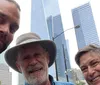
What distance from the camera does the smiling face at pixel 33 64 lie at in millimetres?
2787

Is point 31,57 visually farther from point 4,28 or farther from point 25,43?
point 4,28

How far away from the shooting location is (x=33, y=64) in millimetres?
2762

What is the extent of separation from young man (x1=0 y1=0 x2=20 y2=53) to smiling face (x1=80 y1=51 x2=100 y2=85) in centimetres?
201

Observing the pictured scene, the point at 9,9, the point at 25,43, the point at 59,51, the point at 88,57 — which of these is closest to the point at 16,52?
the point at 25,43

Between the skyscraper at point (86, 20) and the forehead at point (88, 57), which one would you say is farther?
the skyscraper at point (86, 20)

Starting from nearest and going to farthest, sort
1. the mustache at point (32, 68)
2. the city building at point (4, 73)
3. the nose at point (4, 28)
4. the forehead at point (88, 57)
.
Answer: the nose at point (4, 28), the mustache at point (32, 68), the forehead at point (88, 57), the city building at point (4, 73)

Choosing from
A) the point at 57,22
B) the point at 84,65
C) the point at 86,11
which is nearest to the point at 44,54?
the point at 84,65

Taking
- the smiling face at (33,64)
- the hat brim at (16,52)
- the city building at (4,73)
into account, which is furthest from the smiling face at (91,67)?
the city building at (4,73)

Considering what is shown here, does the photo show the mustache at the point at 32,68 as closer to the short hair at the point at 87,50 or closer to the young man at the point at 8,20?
the short hair at the point at 87,50

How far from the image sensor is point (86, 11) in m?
187

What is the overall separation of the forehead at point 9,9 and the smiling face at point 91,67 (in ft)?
6.65

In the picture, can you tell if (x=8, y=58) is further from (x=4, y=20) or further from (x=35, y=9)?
(x=35, y=9)

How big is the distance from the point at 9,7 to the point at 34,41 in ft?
4.75

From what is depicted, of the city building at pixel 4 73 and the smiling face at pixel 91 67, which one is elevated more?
the city building at pixel 4 73
